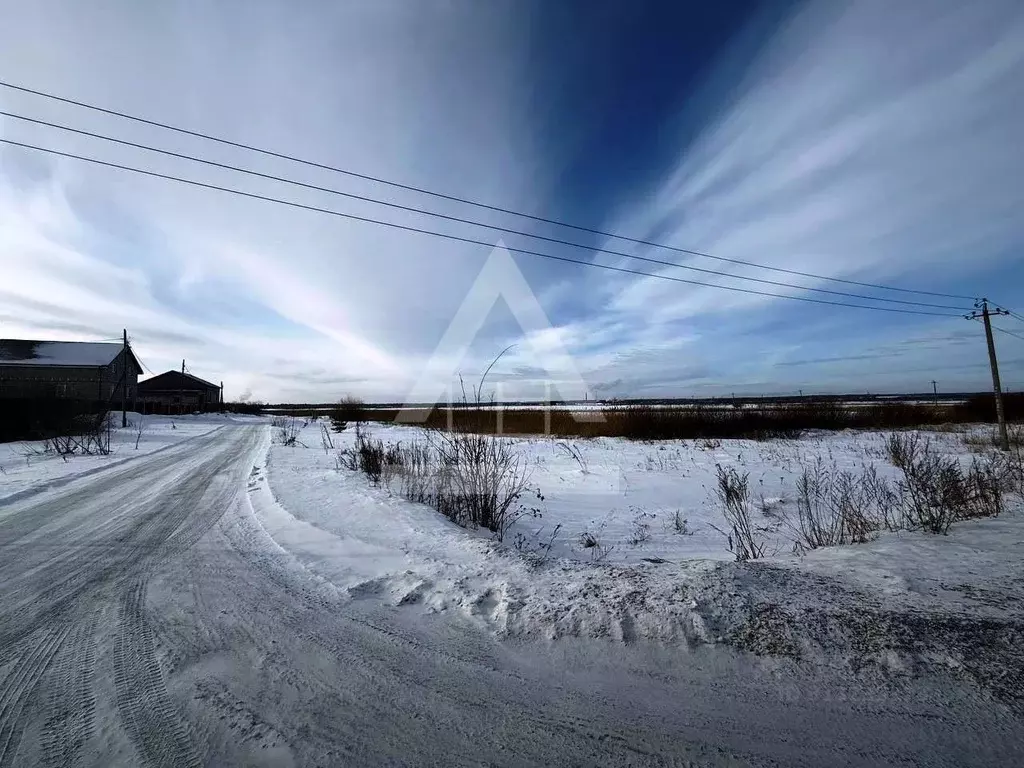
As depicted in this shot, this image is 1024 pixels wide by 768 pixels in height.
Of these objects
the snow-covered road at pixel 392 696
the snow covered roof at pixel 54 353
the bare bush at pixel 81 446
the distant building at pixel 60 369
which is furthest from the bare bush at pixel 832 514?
the snow covered roof at pixel 54 353

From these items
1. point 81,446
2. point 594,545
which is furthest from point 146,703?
point 81,446

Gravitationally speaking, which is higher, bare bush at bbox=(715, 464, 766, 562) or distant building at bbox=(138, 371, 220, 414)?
distant building at bbox=(138, 371, 220, 414)

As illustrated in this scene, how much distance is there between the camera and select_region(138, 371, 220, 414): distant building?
49.3 metres

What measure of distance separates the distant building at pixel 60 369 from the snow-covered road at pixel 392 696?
4305 cm

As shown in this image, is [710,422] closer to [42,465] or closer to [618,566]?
[618,566]

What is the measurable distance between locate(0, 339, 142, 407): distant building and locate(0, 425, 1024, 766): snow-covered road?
141 ft

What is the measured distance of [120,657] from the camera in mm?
2266

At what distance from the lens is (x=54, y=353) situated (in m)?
37.4

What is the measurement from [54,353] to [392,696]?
52.8 meters

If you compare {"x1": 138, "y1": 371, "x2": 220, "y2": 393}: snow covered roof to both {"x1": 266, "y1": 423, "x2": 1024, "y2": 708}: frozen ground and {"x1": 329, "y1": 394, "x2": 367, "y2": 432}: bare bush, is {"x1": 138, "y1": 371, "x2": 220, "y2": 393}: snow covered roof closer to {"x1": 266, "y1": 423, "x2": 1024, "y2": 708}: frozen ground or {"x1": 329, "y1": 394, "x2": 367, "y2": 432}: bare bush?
Result: {"x1": 329, "y1": 394, "x2": 367, "y2": 432}: bare bush

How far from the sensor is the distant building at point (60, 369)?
35.2m

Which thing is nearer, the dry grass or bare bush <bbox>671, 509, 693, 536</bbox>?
bare bush <bbox>671, 509, 693, 536</bbox>

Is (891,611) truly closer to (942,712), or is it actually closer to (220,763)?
(942,712)

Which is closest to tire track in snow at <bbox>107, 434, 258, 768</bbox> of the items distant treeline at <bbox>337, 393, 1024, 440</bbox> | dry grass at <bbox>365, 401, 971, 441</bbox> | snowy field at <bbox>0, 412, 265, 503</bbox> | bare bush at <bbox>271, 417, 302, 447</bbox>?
snowy field at <bbox>0, 412, 265, 503</bbox>
